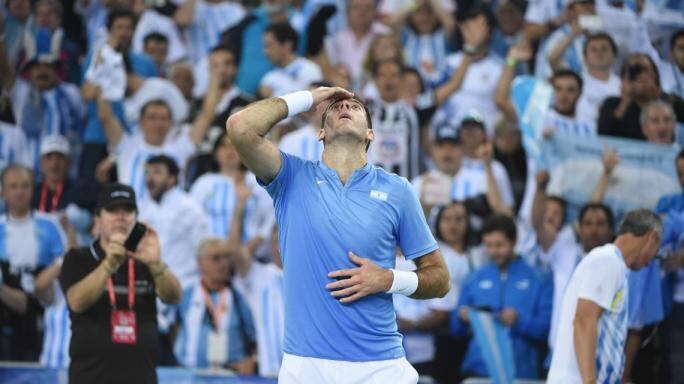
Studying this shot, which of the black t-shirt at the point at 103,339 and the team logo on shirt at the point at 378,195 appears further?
the black t-shirt at the point at 103,339

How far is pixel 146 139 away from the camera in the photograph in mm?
11742

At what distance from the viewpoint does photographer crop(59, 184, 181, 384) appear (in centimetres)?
713

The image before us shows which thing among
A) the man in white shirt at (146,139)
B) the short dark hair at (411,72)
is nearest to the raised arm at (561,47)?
the short dark hair at (411,72)

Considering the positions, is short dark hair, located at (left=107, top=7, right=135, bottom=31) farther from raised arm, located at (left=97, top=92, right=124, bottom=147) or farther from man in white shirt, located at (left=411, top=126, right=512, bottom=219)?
man in white shirt, located at (left=411, top=126, right=512, bottom=219)

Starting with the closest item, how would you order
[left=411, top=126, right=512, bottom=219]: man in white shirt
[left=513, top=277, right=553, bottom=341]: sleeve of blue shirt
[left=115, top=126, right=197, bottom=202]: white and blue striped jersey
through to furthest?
[left=513, top=277, right=553, bottom=341]: sleeve of blue shirt < [left=411, top=126, right=512, bottom=219]: man in white shirt < [left=115, top=126, right=197, bottom=202]: white and blue striped jersey

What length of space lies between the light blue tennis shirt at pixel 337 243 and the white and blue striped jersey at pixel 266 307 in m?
4.16

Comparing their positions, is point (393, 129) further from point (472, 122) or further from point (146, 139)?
point (146, 139)

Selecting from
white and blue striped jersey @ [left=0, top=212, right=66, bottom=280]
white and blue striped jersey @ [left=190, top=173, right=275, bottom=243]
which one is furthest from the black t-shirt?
white and blue striped jersey @ [left=190, top=173, right=275, bottom=243]

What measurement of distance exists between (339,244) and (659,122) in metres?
5.06

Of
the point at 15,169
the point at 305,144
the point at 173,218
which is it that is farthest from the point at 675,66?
the point at 15,169

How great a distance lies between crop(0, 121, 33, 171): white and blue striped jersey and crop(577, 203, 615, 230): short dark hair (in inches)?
216

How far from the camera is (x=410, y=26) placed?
1336 centimetres

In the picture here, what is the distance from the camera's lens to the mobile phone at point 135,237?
716 cm

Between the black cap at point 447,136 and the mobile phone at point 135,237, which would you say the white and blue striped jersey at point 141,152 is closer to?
the black cap at point 447,136
